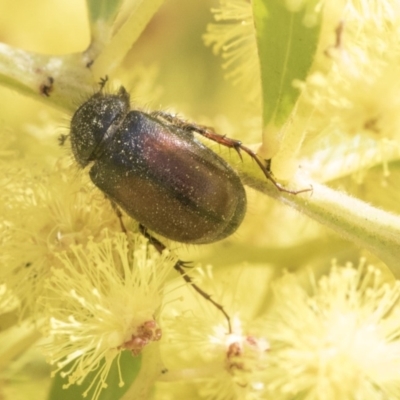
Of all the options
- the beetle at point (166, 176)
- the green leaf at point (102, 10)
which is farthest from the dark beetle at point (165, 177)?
the green leaf at point (102, 10)

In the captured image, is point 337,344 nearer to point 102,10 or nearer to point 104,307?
point 104,307

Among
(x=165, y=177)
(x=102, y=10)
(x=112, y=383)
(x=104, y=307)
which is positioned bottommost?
(x=112, y=383)

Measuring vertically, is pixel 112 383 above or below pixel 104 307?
below

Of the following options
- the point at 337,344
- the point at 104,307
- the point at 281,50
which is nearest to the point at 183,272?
the point at 104,307

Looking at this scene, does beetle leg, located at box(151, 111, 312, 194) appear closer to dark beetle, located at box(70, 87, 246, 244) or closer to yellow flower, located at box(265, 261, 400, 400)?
dark beetle, located at box(70, 87, 246, 244)

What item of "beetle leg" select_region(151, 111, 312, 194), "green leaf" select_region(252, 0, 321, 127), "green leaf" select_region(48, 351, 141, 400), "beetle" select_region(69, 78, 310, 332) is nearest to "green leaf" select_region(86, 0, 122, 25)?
"beetle" select_region(69, 78, 310, 332)

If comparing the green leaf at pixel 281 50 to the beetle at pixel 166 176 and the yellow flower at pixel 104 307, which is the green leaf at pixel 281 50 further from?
the yellow flower at pixel 104 307

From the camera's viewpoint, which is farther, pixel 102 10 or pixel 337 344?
→ pixel 102 10

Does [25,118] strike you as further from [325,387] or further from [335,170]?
[325,387]
